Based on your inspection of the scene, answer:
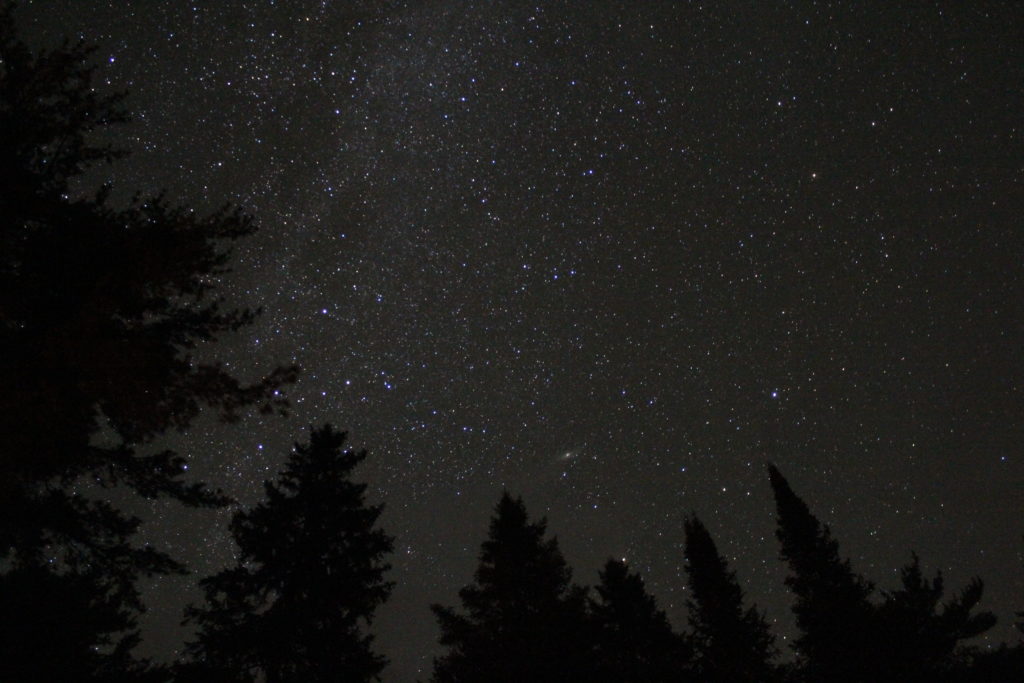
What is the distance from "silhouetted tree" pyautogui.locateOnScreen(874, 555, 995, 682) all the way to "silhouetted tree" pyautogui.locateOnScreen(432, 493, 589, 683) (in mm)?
10241

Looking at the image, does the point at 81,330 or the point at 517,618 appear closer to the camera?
the point at 81,330

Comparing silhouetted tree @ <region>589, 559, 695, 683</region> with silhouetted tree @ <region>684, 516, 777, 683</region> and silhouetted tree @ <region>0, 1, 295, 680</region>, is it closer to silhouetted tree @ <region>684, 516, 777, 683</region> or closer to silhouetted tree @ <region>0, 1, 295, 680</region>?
silhouetted tree @ <region>684, 516, 777, 683</region>

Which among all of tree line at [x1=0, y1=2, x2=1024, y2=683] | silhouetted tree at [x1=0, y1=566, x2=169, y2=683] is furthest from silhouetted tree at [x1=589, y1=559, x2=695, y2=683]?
silhouetted tree at [x1=0, y1=566, x2=169, y2=683]

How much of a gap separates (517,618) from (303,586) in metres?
4.69

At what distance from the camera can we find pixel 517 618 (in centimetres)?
1308

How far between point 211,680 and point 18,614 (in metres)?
4.01

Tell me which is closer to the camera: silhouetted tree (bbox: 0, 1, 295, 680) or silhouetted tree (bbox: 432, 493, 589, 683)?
silhouetted tree (bbox: 0, 1, 295, 680)

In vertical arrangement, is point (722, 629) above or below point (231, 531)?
below

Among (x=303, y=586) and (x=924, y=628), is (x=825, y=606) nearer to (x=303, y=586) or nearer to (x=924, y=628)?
(x=924, y=628)

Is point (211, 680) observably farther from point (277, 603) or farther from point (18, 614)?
point (18, 614)

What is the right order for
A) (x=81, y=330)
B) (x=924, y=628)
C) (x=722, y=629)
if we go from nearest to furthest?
(x=81, y=330) < (x=722, y=629) < (x=924, y=628)

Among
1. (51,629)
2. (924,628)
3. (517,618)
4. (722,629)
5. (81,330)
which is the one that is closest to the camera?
(81,330)

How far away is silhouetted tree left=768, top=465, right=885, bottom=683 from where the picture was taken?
17.2 m

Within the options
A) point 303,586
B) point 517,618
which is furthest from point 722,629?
point 303,586
